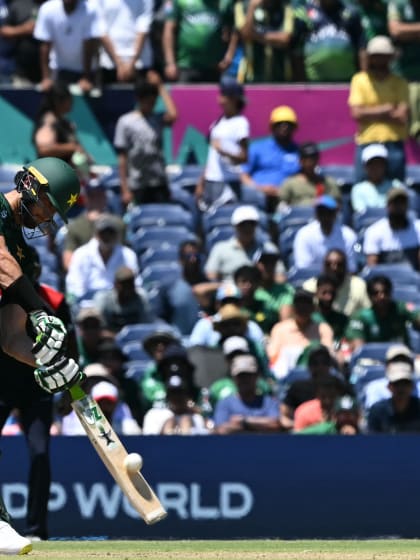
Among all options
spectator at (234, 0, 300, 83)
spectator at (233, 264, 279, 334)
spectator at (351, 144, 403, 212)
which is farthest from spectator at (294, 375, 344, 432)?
spectator at (234, 0, 300, 83)

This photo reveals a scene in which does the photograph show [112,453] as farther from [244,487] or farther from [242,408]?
[242,408]

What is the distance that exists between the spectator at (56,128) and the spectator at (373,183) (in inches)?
106

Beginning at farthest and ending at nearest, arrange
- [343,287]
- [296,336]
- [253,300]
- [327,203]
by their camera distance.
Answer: [327,203], [343,287], [253,300], [296,336]

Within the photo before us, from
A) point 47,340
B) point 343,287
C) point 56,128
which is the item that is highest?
point 47,340

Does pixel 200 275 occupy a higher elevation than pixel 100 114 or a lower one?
lower

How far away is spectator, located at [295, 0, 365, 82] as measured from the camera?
1661cm

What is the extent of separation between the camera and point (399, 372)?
1217 centimetres

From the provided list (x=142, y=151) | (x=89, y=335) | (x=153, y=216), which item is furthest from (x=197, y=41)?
(x=89, y=335)

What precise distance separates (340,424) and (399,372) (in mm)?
732

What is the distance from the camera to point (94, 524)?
35.4 feet

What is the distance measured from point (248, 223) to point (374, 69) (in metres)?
2.19

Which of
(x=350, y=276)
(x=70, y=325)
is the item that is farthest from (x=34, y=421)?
(x=350, y=276)

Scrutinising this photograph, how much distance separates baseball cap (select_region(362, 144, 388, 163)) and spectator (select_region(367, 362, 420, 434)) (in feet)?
12.3

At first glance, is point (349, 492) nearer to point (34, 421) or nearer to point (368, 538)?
point (368, 538)
